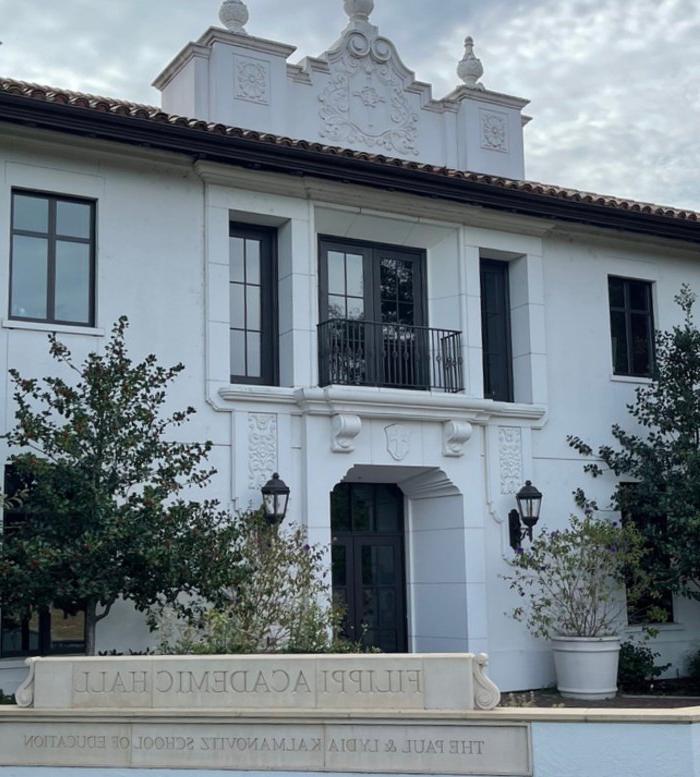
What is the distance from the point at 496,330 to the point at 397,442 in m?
2.99

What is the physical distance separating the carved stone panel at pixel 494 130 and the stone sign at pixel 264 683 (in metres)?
10.5

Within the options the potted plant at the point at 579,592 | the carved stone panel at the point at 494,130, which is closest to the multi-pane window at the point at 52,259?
the carved stone panel at the point at 494,130

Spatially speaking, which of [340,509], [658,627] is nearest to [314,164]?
[340,509]

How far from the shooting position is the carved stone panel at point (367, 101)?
16188 mm

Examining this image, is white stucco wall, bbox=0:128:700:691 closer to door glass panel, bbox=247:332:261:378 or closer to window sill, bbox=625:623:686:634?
window sill, bbox=625:623:686:634

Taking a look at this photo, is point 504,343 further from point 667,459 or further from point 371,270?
point 667,459

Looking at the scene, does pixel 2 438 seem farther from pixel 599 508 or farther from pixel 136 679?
pixel 599 508

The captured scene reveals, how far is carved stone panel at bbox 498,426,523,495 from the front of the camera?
1590cm

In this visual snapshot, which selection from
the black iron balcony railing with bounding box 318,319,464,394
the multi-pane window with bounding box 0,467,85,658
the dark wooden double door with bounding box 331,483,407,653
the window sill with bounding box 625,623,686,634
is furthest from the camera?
the window sill with bounding box 625,623,686,634

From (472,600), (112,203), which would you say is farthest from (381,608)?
(112,203)

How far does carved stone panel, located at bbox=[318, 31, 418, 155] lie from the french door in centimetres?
164

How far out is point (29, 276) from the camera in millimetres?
13180

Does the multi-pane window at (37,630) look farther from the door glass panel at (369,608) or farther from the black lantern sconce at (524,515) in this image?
the black lantern sconce at (524,515)

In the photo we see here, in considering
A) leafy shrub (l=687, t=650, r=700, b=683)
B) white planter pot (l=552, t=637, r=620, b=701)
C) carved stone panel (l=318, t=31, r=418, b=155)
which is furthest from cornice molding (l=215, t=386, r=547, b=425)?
leafy shrub (l=687, t=650, r=700, b=683)
